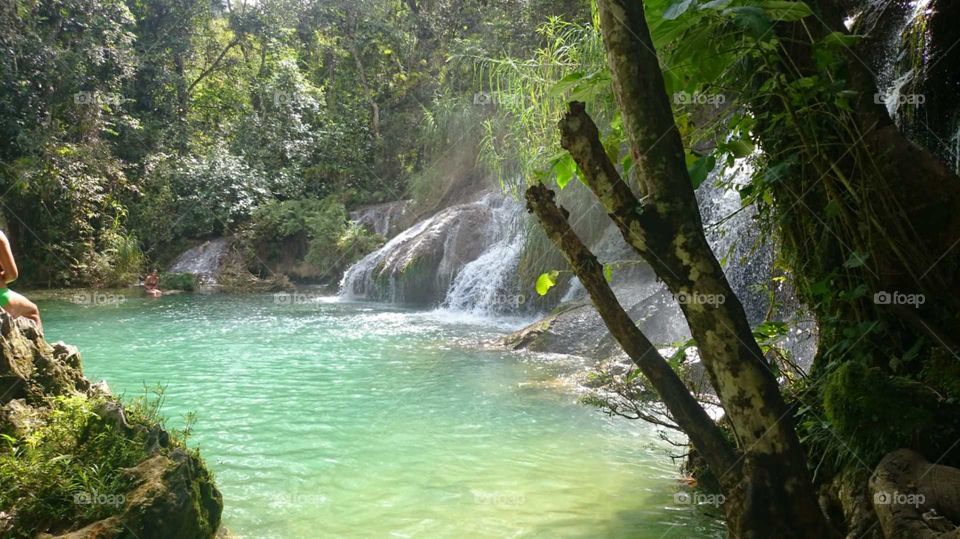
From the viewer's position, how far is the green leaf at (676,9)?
2.04 meters

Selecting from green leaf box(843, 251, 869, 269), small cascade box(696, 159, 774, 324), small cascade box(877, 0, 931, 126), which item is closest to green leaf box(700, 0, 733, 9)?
green leaf box(843, 251, 869, 269)

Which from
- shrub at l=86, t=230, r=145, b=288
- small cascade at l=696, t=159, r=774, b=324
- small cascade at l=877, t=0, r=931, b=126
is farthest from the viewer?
shrub at l=86, t=230, r=145, b=288

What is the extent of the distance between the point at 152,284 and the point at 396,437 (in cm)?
1415

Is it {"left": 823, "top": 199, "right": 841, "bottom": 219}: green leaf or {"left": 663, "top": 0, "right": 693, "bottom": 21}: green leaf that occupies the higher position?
{"left": 663, "top": 0, "right": 693, "bottom": 21}: green leaf

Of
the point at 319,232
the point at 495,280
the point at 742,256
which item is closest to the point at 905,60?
the point at 742,256

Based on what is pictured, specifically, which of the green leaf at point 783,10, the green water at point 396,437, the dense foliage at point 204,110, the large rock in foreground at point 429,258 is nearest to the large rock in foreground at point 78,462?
the green water at point 396,437

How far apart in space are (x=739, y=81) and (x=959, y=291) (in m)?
1.21

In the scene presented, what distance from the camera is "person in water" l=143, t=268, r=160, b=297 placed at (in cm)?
1681

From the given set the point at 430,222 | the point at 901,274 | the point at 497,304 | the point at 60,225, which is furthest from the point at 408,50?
the point at 901,274

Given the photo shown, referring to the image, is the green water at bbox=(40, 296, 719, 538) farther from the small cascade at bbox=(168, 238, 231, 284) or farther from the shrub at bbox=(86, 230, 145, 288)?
the small cascade at bbox=(168, 238, 231, 284)

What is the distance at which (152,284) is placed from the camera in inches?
688

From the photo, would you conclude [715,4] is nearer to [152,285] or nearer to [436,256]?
[436,256]

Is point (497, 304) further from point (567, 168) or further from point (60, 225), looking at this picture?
point (60, 225)

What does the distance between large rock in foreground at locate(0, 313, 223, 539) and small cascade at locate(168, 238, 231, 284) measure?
16192mm
